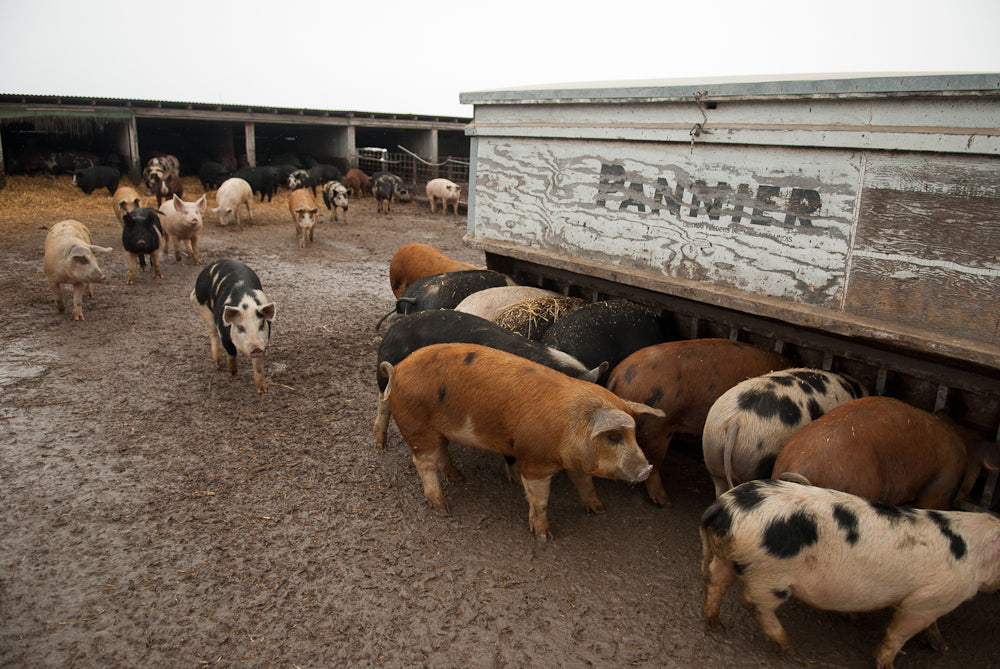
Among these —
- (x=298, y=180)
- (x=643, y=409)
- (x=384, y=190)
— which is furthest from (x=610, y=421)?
(x=298, y=180)

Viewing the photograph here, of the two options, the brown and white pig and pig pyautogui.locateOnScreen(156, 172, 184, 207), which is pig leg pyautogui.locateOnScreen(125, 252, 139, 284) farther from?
the brown and white pig

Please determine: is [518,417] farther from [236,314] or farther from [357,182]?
[357,182]

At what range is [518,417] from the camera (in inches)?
135

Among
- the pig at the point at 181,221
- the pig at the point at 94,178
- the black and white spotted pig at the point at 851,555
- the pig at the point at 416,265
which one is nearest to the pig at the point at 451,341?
the black and white spotted pig at the point at 851,555

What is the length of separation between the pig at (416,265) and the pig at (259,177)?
10114 mm

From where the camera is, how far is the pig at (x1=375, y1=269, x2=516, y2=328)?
579 centimetres

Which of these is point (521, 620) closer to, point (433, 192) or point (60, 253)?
point (60, 253)

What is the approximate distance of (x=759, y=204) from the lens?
13.0ft

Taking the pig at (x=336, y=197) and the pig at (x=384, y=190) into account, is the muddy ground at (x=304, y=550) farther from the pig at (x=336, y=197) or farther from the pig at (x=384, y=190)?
the pig at (x=384, y=190)

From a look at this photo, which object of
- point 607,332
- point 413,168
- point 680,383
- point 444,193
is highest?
point 413,168

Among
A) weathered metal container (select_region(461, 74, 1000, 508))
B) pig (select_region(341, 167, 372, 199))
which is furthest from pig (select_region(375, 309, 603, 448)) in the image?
pig (select_region(341, 167, 372, 199))

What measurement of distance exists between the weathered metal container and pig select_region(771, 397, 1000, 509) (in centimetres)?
34

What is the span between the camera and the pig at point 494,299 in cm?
540

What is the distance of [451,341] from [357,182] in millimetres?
14759
